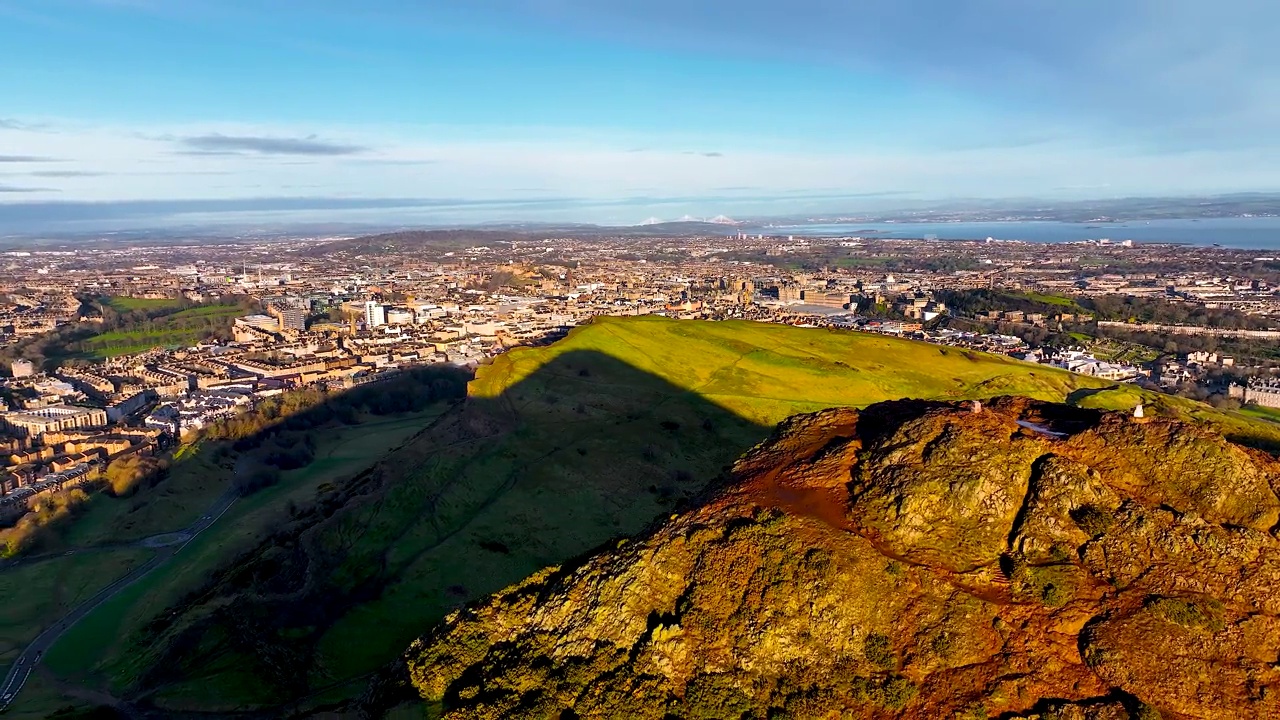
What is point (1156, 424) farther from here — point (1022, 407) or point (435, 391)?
point (435, 391)

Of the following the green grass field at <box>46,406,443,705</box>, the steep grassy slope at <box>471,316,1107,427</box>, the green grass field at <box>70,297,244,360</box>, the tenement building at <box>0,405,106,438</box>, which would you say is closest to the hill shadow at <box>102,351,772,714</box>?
the green grass field at <box>46,406,443,705</box>

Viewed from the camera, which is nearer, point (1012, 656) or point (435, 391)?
point (1012, 656)

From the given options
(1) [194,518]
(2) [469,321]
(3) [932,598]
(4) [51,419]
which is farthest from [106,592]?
(2) [469,321]

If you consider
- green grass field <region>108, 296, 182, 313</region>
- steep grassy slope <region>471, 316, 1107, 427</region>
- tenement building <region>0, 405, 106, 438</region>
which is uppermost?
steep grassy slope <region>471, 316, 1107, 427</region>

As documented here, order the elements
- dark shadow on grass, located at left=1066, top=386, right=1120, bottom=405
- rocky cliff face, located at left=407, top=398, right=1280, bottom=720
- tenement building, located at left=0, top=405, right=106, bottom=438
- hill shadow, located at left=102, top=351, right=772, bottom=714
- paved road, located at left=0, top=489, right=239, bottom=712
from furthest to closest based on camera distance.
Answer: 1. tenement building, located at left=0, top=405, right=106, bottom=438
2. dark shadow on grass, located at left=1066, top=386, right=1120, bottom=405
3. paved road, located at left=0, top=489, right=239, bottom=712
4. hill shadow, located at left=102, top=351, right=772, bottom=714
5. rocky cliff face, located at left=407, top=398, right=1280, bottom=720

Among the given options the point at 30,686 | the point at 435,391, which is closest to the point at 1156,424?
the point at 30,686

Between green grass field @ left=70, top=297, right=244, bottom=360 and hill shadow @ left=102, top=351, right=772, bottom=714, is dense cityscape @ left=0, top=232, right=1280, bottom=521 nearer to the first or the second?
green grass field @ left=70, top=297, right=244, bottom=360

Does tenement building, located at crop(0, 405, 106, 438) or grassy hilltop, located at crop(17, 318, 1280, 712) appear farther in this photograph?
tenement building, located at crop(0, 405, 106, 438)

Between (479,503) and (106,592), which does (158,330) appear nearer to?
(106,592)
